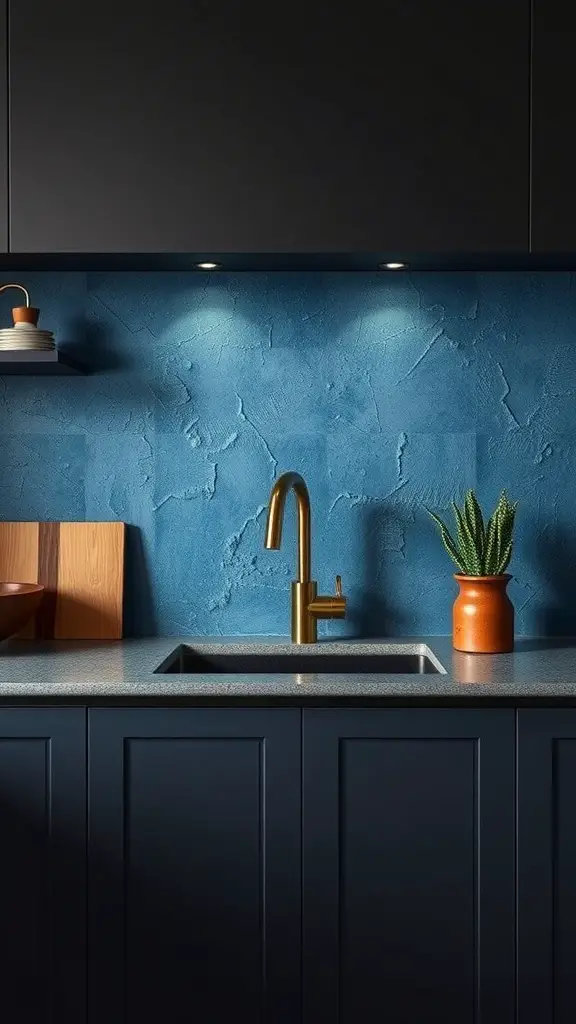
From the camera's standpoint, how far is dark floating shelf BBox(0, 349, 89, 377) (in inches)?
88.0

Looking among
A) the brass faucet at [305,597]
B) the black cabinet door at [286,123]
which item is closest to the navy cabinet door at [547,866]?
the brass faucet at [305,597]

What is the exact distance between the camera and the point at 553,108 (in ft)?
6.93

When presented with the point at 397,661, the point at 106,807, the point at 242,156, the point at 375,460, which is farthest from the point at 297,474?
the point at 106,807

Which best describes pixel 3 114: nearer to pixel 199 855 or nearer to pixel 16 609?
pixel 16 609

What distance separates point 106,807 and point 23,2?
1653mm

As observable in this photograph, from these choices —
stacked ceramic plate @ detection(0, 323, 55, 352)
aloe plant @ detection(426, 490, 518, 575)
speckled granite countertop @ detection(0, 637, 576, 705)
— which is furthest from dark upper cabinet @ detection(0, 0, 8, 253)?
aloe plant @ detection(426, 490, 518, 575)

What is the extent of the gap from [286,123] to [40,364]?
75 centimetres

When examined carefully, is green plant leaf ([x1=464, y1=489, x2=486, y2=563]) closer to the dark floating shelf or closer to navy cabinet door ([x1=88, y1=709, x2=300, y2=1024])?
navy cabinet door ([x1=88, y1=709, x2=300, y2=1024])

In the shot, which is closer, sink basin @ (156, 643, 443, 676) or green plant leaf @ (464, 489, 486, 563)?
green plant leaf @ (464, 489, 486, 563)

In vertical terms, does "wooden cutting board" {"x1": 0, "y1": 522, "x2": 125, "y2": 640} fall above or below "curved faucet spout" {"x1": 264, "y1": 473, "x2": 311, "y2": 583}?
below

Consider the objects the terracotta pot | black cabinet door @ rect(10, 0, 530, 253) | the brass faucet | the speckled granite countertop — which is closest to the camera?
the speckled granite countertop

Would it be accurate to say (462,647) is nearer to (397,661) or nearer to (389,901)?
(397,661)

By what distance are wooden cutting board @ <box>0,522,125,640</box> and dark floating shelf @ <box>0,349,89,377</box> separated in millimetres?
366

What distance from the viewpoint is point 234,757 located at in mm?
1899
